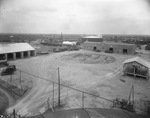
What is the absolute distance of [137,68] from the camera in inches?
893

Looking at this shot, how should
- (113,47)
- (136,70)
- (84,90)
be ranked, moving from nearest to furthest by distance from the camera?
(84,90), (136,70), (113,47)

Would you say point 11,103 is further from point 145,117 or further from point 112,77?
point 112,77

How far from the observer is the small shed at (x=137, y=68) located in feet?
70.9

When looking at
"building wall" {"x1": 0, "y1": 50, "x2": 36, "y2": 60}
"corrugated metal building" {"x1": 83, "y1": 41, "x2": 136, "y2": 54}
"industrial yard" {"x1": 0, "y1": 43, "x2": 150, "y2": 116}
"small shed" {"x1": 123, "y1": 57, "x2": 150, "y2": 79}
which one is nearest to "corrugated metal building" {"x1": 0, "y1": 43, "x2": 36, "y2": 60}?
"building wall" {"x1": 0, "y1": 50, "x2": 36, "y2": 60}

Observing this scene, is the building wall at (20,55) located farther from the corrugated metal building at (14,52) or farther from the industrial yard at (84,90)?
the industrial yard at (84,90)

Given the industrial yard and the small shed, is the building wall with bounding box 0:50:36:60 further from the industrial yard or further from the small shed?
the small shed

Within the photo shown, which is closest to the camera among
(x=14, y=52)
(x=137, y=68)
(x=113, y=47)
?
(x=137, y=68)

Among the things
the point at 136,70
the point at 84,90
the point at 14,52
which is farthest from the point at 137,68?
the point at 14,52

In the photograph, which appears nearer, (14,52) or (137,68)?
(137,68)

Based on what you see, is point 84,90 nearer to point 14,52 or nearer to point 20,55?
point 14,52

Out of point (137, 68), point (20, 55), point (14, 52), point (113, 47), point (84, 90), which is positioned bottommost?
point (84, 90)

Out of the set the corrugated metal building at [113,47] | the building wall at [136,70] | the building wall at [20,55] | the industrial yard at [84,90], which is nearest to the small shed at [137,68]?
the building wall at [136,70]

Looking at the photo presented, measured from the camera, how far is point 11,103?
13.8 metres

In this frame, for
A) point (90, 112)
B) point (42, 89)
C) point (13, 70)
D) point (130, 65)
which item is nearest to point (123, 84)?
point (130, 65)
